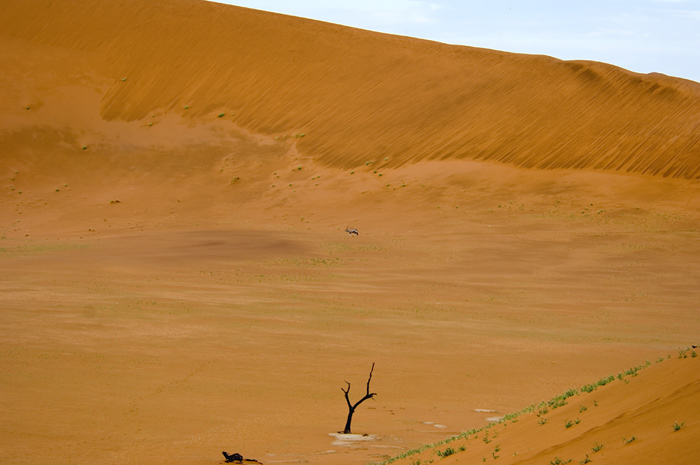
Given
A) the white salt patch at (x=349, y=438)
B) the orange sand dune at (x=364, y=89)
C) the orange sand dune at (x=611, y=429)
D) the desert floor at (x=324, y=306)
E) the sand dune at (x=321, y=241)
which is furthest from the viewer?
the orange sand dune at (x=364, y=89)

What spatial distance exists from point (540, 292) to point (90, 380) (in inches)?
543

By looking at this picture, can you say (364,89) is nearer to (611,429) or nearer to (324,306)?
(324,306)

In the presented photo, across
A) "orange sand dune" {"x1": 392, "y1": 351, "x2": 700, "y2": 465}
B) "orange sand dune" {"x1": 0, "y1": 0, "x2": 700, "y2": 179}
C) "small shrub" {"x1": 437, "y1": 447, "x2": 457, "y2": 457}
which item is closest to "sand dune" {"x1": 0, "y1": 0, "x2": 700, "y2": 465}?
"orange sand dune" {"x1": 392, "y1": 351, "x2": 700, "y2": 465}

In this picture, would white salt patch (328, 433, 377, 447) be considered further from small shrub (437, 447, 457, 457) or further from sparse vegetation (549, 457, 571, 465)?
sparse vegetation (549, 457, 571, 465)

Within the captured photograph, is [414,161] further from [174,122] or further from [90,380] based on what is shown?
[90,380]

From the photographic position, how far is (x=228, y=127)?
147ft

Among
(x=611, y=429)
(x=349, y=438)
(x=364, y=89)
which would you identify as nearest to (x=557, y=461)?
(x=611, y=429)

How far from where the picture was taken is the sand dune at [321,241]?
37.6ft

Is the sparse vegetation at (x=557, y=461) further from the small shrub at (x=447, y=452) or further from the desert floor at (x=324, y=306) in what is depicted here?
the desert floor at (x=324, y=306)

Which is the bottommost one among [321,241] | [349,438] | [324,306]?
[349,438]

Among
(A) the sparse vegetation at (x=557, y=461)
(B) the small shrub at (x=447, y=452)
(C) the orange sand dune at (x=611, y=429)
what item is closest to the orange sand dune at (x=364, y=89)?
(C) the orange sand dune at (x=611, y=429)

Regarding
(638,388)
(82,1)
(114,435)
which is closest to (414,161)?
(82,1)

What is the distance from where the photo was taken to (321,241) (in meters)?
30.6

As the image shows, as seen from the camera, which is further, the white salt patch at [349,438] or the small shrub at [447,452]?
the white salt patch at [349,438]
